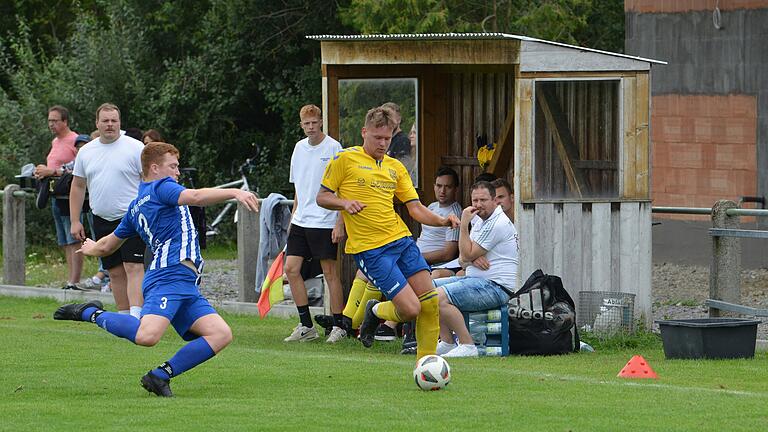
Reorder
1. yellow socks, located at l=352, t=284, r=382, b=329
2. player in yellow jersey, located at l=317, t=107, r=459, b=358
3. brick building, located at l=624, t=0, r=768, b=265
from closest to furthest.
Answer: player in yellow jersey, located at l=317, t=107, r=459, b=358 → yellow socks, located at l=352, t=284, r=382, b=329 → brick building, located at l=624, t=0, r=768, b=265

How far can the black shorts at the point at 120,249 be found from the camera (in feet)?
41.6

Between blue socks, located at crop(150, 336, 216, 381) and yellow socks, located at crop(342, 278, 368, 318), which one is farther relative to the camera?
yellow socks, located at crop(342, 278, 368, 318)

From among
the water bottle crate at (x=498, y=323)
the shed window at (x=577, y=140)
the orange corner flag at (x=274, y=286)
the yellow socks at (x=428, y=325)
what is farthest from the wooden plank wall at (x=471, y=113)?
the yellow socks at (x=428, y=325)

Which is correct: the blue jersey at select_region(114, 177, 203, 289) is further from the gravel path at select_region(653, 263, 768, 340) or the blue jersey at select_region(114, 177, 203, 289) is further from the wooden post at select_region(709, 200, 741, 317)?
the gravel path at select_region(653, 263, 768, 340)

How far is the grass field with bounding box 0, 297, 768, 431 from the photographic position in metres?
7.79

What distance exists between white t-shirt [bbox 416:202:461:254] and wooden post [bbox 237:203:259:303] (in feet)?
8.82

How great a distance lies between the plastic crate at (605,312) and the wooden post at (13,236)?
7.58m

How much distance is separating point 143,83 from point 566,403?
2037cm

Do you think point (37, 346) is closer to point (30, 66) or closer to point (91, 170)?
point (91, 170)

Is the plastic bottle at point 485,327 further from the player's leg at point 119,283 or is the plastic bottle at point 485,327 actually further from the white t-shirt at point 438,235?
the player's leg at point 119,283

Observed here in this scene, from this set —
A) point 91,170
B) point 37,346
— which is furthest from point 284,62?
point 37,346

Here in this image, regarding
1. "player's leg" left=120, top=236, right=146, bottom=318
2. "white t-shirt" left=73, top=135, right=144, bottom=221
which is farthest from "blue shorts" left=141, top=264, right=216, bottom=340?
"white t-shirt" left=73, top=135, right=144, bottom=221

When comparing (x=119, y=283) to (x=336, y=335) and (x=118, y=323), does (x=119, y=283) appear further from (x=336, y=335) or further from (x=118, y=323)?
(x=118, y=323)

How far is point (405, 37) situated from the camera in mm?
12539
